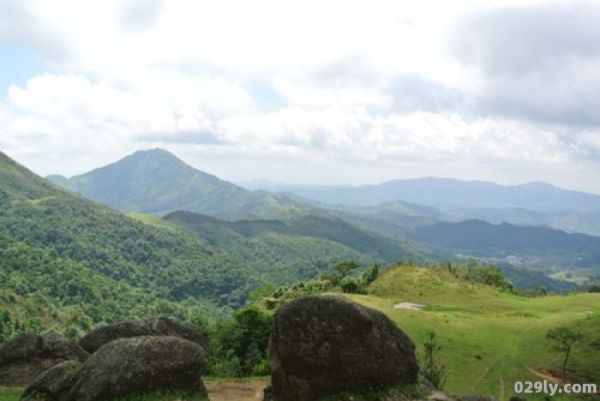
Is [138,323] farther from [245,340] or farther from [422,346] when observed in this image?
[422,346]

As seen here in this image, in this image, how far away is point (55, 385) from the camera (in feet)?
89.4

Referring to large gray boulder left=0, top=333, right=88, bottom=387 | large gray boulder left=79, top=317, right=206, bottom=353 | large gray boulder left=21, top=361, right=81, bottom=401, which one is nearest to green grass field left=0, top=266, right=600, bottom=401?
large gray boulder left=79, top=317, right=206, bottom=353

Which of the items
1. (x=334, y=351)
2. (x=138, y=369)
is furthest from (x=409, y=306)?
(x=138, y=369)

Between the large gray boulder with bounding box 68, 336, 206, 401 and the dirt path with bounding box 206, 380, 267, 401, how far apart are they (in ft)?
36.5

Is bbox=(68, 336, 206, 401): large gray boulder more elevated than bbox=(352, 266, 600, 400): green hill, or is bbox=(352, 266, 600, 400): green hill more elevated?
bbox=(68, 336, 206, 401): large gray boulder

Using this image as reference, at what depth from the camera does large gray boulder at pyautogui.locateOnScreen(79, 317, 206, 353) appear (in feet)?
129

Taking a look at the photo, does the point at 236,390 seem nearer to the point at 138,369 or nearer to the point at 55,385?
the point at 55,385

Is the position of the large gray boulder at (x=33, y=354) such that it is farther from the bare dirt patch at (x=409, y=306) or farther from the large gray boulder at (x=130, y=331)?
the bare dirt patch at (x=409, y=306)

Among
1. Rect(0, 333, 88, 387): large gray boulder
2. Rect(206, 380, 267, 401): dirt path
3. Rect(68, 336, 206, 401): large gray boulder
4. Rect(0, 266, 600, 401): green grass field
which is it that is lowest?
Rect(0, 266, 600, 401): green grass field

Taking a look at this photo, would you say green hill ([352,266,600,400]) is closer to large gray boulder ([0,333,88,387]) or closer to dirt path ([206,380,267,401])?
dirt path ([206,380,267,401])

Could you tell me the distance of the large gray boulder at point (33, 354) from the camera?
120ft

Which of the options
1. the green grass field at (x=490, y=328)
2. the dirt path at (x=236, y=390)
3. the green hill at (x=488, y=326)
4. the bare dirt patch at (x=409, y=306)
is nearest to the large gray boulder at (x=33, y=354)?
the dirt path at (x=236, y=390)

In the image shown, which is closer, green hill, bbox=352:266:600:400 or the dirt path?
the dirt path

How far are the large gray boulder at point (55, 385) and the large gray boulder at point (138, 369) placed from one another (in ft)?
2.21
